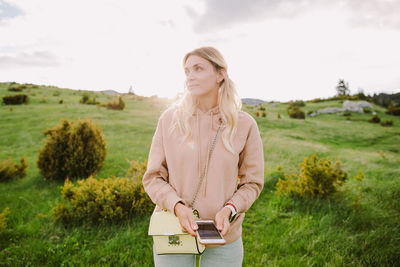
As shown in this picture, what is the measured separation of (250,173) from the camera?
2166mm

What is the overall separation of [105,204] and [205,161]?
11.4 ft

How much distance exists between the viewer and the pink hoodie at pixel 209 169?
2084 millimetres

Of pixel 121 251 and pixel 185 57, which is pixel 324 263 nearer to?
pixel 121 251

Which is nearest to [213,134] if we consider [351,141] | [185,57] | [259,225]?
[185,57]

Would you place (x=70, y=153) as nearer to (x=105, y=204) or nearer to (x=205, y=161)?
(x=105, y=204)

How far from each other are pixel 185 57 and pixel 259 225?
4.01 metres

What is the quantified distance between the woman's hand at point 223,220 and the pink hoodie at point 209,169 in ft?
0.42

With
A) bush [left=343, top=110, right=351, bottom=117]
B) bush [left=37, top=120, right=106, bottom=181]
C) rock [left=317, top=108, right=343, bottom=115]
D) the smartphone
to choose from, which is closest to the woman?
the smartphone

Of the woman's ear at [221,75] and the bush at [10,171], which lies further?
the bush at [10,171]

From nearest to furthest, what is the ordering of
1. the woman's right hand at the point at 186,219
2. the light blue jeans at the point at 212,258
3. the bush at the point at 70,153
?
1. the woman's right hand at the point at 186,219
2. the light blue jeans at the point at 212,258
3. the bush at the point at 70,153

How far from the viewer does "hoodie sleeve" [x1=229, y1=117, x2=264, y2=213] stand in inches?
82.9

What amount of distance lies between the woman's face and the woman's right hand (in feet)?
3.66

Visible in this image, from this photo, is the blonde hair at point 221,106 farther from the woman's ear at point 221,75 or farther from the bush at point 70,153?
the bush at point 70,153

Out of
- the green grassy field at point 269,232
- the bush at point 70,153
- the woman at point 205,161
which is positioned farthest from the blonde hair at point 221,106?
the bush at point 70,153
